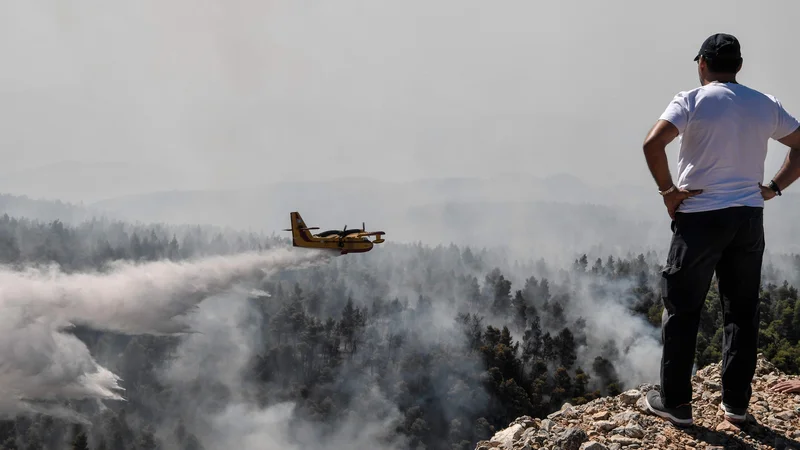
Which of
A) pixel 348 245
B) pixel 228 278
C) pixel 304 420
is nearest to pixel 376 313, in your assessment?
pixel 304 420

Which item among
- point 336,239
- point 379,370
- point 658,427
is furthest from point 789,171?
point 379,370

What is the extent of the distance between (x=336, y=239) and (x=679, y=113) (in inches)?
1785

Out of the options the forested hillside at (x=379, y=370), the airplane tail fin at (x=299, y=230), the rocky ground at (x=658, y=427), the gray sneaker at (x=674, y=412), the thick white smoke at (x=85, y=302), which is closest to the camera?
the rocky ground at (x=658, y=427)

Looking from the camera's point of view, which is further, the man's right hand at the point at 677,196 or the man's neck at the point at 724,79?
the man's neck at the point at 724,79

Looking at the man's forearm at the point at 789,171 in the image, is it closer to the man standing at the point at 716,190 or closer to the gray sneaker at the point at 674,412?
the man standing at the point at 716,190

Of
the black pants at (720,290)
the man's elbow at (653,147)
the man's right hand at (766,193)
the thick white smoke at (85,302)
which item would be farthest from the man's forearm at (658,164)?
the thick white smoke at (85,302)

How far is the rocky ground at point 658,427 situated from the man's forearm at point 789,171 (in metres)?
2.54

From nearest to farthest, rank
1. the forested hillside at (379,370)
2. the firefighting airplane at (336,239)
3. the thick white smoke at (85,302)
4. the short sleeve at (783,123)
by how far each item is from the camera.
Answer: the short sleeve at (783,123)
the firefighting airplane at (336,239)
the thick white smoke at (85,302)
the forested hillside at (379,370)

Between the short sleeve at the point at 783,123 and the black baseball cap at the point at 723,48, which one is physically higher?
the black baseball cap at the point at 723,48

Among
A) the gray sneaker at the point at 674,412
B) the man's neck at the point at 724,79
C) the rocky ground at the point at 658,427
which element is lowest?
the rocky ground at the point at 658,427

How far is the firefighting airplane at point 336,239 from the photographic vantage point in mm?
48938

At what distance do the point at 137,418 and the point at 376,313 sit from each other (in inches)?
2885

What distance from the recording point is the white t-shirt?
256 inches

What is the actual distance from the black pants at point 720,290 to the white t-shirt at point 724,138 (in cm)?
17
